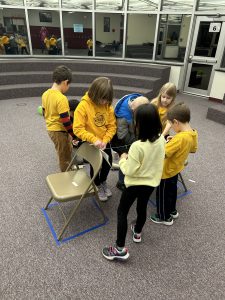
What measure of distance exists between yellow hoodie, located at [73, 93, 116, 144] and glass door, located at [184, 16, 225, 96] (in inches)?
192

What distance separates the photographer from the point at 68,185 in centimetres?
192

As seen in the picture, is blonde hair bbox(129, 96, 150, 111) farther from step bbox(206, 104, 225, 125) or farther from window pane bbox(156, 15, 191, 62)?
window pane bbox(156, 15, 191, 62)

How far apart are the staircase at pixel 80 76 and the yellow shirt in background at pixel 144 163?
13.8 ft

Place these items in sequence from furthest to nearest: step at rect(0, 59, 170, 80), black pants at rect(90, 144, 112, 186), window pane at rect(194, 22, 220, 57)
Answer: step at rect(0, 59, 170, 80) < window pane at rect(194, 22, 220, 57) < black pants at rect(90, 144, 112, 186)

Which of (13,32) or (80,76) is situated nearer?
(80,76)

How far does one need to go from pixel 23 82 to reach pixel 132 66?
3.00 meters

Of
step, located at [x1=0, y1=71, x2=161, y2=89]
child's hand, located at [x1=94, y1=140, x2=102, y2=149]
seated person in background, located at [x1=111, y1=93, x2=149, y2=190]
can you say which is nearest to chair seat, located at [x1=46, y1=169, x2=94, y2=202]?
child's hand, located at [x1=94, y1=140, x2=102, y2=149]

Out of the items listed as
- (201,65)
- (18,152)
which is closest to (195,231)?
(18,152)

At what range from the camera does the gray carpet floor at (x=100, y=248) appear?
1.57m

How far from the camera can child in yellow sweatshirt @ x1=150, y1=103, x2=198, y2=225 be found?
1771mm

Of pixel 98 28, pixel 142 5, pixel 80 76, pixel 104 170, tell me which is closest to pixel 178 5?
pixel 142 5

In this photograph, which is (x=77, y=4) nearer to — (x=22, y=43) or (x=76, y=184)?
(x=22, y=43)

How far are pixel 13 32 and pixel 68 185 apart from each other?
6.36 m

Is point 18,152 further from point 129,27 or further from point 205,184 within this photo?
point 129,27
